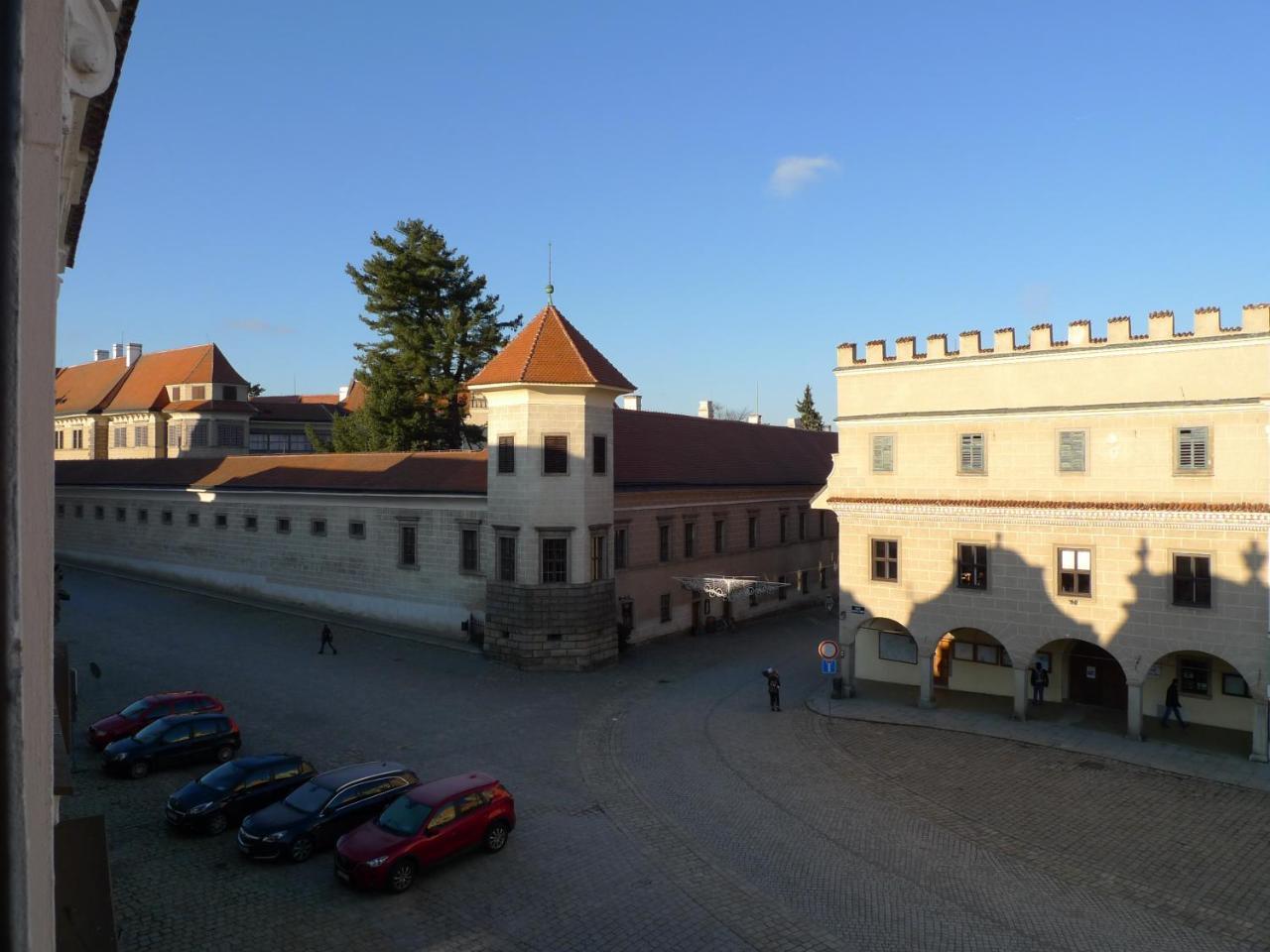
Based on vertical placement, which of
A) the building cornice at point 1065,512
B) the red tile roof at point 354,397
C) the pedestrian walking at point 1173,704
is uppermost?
the red tile roof at point 354,397

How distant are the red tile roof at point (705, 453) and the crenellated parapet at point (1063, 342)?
1251cm

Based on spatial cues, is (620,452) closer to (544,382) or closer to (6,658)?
(544,382)

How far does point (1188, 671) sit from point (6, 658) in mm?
29476

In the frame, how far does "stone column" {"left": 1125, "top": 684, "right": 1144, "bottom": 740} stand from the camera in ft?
79.7

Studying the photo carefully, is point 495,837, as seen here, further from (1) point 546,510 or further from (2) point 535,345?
(2) point 535,345

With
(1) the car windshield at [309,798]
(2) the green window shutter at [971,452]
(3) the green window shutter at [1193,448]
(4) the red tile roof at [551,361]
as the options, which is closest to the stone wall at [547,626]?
(4) the red tile roof at [551,361]

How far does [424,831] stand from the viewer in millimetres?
16250

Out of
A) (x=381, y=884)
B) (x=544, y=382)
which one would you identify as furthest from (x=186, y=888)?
(x=544, y=382)

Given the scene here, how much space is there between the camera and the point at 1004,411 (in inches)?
1049

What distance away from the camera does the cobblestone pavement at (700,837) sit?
14.7 metres

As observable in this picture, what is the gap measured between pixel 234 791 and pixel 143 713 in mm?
6328

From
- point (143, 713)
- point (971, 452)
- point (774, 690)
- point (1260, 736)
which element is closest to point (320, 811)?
point (143, 713)

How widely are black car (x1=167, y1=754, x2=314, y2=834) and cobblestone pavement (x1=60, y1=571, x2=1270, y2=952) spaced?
1.71 ft

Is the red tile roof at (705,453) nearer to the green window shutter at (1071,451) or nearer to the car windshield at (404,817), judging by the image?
the green window shutter at (1071,451)
